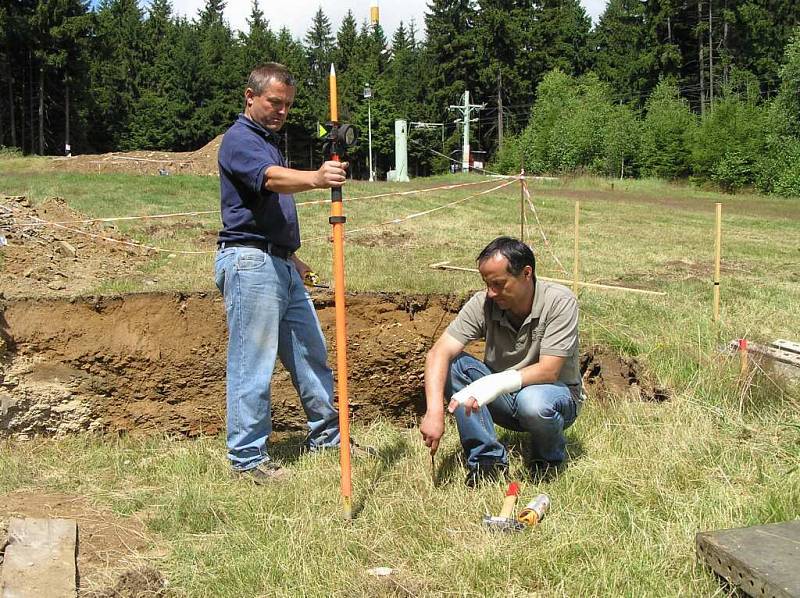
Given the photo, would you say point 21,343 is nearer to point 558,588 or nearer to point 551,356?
point 551,356

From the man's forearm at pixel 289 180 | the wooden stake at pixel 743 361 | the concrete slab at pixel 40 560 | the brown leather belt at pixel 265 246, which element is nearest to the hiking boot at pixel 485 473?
the brown leather belt at pixel 265 246

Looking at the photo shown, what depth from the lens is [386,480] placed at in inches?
145

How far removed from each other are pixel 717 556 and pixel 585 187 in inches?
1062

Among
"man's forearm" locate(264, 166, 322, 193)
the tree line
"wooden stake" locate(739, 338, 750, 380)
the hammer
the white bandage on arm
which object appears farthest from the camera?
the tree line

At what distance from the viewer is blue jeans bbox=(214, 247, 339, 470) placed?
3.59 metres

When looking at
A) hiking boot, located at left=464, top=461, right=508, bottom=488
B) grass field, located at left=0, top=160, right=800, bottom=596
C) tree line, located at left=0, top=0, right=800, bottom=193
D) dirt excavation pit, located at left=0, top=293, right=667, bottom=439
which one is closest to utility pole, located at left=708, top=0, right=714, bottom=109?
tree line, located at left=0, top=0, right=800, bottom=193

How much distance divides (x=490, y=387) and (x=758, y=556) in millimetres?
1287

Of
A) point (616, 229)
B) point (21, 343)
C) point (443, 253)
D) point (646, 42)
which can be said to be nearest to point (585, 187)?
point (616, 229)

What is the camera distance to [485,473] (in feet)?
11.9

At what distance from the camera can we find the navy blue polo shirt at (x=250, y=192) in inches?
135

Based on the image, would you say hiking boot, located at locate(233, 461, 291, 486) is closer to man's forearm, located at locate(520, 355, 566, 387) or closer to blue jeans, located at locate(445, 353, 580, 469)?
blue jeans, located at locate(445, 353, 580, 469)

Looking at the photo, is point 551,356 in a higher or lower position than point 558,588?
higher

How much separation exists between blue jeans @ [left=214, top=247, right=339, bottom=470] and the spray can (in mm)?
1345

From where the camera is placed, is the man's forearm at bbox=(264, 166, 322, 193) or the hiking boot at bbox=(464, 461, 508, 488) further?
the hiking boot at bbox=(464, 461, 508, 488)
